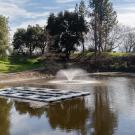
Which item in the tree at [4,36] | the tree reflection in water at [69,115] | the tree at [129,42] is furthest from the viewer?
the tree at [129,42]

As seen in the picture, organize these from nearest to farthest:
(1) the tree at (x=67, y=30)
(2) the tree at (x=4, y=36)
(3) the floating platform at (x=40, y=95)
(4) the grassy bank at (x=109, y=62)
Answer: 1. (3) the floating platform at (x=40, y=95)
2. (2) the tree at (x=4, y=36)
3. (4) the grassy bank at (x=109, y=62)
4. (1) the tree at (x=67, y=30)

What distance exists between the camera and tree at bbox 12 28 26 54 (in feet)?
201

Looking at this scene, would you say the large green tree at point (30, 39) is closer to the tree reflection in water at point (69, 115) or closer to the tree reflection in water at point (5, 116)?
the tree reflection in water at point (5, 116)

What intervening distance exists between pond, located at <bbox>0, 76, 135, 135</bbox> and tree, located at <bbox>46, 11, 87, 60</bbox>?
28.9 metres

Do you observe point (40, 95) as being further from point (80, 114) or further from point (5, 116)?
point (80, 114)

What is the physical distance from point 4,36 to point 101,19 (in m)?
19.6

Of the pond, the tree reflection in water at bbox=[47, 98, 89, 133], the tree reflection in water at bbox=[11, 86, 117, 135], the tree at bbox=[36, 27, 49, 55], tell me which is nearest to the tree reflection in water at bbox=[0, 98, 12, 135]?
the pond

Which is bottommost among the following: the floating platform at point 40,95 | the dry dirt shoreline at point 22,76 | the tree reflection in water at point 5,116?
the tree reflection in water at point 5,116

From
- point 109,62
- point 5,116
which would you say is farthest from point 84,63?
point 5,116

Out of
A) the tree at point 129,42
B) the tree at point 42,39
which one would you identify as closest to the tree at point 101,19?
the tree at point 42,39

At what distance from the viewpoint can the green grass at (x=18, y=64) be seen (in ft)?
150

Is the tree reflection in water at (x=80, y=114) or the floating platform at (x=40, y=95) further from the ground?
the floating platform at (x=40, y=95)

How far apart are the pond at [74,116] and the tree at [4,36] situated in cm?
1871

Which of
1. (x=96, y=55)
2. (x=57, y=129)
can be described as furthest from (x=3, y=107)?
(x=96, y=55)
